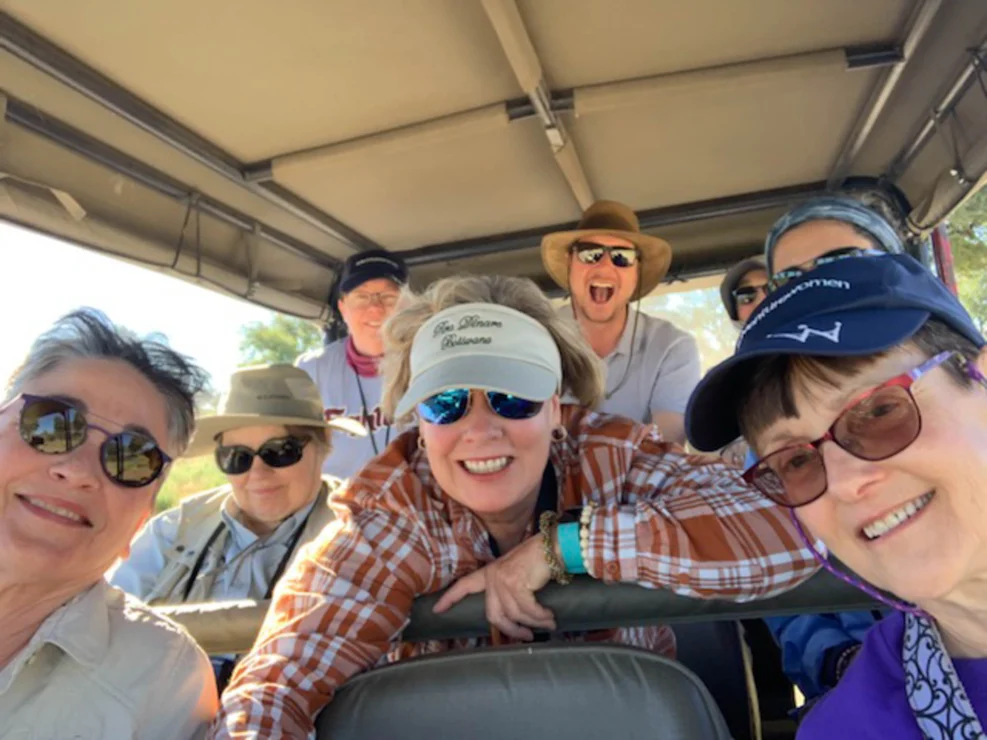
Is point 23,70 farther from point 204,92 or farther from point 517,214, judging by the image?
point 517,214

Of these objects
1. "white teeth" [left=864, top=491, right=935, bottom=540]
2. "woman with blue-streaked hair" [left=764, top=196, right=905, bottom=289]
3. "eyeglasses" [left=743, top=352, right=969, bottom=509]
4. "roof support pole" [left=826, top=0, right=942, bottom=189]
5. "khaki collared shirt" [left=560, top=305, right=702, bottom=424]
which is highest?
"roof support pole" [left=826, top=0, right=942, bottom=189]

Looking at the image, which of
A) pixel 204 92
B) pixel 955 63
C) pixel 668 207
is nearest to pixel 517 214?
pixel 668 207

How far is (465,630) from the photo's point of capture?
139 centimetres

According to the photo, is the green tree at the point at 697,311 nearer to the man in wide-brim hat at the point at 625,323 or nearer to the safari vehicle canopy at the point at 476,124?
the safari vehicle canopy at the point at 476,124

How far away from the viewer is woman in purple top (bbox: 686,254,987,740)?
3.10 ft

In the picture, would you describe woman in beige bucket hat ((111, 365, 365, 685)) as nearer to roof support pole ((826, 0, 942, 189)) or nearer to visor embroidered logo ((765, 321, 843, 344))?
visor embroidered logo ((765, 321, 843, 344))

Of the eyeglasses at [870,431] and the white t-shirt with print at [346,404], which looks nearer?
the eyeglasses at [870,431]

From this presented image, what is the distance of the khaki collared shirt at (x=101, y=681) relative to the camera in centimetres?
135

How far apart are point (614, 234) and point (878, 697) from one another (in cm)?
200

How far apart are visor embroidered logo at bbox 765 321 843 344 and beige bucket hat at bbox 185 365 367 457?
1918 mm

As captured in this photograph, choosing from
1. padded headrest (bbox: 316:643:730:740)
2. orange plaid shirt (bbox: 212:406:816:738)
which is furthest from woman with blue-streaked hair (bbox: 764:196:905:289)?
padded headrest (bbox: 316:643:730:740)

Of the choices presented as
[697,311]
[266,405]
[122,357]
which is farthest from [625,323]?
[122,357]

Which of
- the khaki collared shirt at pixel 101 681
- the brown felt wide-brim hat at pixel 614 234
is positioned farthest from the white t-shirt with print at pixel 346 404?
the khaki collared shirt at pixel 101 681

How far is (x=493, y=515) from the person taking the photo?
5.32 ft
